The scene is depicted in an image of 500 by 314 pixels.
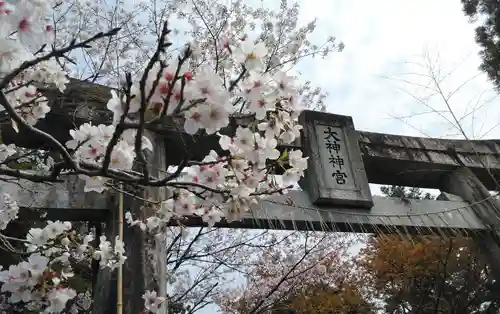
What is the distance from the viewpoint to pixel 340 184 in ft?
15.0

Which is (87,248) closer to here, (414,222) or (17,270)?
(17,270)

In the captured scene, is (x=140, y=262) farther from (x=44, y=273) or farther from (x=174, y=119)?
(x=174, y=119)

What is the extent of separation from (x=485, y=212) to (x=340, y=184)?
201cm

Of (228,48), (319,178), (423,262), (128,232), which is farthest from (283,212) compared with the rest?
(423,262)

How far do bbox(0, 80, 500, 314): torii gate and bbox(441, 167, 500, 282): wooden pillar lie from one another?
0.4 inches

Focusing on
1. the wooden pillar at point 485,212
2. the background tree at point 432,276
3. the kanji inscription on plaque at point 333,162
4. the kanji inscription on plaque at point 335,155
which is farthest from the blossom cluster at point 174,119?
the background tree at point 432,276

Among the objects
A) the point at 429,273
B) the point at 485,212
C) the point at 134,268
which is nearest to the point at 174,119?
the point at 134,268

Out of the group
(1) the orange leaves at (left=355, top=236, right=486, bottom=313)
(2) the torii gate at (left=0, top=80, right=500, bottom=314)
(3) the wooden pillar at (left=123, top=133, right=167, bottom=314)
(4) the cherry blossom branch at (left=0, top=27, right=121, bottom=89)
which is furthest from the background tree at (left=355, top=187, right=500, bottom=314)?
(4) the cherry blossom branch at (left=0, top=27, right=121, bottom=89)

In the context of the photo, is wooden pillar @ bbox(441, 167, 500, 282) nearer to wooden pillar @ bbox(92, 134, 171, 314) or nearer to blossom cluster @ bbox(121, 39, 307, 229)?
wooden pillar @ bbox(92, 134, 171, 314)

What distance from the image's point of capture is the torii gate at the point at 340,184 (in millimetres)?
3482

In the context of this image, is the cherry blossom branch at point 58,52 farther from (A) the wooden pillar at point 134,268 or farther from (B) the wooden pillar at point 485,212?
(B) the wooden pillar at point 485,212

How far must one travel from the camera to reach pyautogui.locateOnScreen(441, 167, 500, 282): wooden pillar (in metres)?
5.06

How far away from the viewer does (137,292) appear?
3199mm

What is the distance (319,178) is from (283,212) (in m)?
0.62
